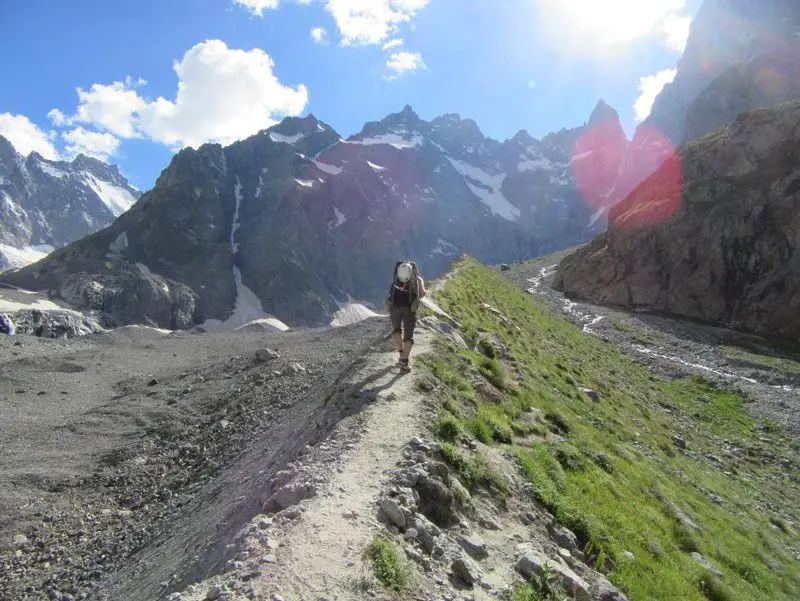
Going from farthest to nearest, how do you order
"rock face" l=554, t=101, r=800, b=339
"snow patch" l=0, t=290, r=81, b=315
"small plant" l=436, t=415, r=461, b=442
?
"snow patch" l=0, t=290, r=81, b=315, "rock face" l=554, t=101, r=800, b=339, "small plant" l=436, t=415, r=461, b=442

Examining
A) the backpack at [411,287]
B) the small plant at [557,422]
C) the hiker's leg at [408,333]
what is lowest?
the small plant at [557,422]

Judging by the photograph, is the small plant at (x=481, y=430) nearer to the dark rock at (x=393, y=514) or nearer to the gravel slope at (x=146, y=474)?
the gravel slope at (x=146, y=474)

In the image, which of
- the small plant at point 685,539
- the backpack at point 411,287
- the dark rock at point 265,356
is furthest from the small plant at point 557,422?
the dark rock at point 265,356

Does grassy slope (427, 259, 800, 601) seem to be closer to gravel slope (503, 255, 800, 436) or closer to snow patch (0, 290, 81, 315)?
gravel slope (503, 255, 800, 436)

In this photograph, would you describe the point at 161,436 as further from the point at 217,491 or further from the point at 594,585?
the point at 594,585

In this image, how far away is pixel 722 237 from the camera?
236 feet

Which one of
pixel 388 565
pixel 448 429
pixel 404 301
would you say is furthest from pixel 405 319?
pixel 388 565

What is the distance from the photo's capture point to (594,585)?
762cm

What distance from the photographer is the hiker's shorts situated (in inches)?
521

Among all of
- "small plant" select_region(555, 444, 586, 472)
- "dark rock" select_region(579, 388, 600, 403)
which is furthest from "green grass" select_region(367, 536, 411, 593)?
"dark rock" select_region(579, 388, 600, 403)

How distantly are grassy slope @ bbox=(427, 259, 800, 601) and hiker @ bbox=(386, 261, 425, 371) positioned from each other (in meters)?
1.07

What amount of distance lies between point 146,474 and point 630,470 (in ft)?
48.1

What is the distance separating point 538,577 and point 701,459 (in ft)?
64.2

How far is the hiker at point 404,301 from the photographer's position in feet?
43.6
